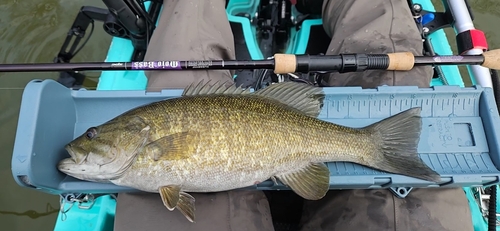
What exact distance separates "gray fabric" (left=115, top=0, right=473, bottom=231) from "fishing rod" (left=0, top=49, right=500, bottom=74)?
0.13 meters

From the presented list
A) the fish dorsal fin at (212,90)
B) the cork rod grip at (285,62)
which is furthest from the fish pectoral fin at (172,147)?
the cork rod grip at (285,62)

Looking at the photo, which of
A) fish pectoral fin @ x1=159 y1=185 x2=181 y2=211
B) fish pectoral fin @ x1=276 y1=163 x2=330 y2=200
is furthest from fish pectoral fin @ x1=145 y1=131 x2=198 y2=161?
fish pectoral fin @ x1=276 y1=163 x2=330 y2=200

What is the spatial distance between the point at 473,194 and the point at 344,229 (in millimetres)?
952

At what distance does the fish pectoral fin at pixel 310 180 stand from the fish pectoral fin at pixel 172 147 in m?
0.44

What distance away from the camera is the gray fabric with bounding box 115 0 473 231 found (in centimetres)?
165

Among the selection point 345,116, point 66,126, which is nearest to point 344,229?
point 345,116

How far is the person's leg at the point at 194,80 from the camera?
65.3 inches

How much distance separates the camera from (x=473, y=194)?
2.10 metres

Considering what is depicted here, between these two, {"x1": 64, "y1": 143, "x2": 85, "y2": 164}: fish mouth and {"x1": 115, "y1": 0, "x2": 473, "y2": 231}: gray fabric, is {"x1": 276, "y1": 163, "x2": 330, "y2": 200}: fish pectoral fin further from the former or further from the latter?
{"x1": 64, "y1": 143, "x2": 85, "y2": 164}: fish mouth

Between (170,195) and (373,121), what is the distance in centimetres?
106

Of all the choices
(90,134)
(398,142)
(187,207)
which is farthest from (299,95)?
(90,134)

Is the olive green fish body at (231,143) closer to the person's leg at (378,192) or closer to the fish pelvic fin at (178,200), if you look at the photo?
the fish pelvic fin at (178,200)

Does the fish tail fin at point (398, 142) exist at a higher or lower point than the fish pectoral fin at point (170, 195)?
higher

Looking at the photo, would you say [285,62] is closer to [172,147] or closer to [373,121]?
[373,121]
